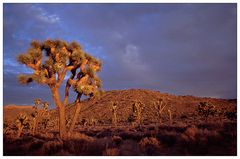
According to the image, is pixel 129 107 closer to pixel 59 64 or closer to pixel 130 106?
pixel 130 106

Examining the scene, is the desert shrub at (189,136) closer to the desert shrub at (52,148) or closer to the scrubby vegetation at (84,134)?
the scrubby vegetation at (84,134)

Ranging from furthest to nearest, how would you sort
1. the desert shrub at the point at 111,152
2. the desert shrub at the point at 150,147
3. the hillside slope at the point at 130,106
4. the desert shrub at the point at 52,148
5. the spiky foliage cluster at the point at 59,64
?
1. the hillside slope at the point at 130,106
2. the spiky foliage cluster at the point at 59,64
3. the desert shrub at the point at 52,148
4. the desert shrub at the point at 150,147
5. the desert shrub at the point at 111,152

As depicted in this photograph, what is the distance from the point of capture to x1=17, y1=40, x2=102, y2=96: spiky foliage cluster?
45.1 ft

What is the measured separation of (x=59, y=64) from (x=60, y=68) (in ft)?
0.99

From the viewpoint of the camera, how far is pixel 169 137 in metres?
11.8

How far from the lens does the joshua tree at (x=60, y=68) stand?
13.8 m

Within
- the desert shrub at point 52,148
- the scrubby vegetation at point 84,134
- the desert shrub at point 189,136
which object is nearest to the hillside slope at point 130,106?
the scrubby vegetation at point 84,134

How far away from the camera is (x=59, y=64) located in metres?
13.9

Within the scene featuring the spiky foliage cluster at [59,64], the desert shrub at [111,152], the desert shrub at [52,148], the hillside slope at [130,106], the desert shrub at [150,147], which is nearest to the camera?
the desert shrub at [111,152]

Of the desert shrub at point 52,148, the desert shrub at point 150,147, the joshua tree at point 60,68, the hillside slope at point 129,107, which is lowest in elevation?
the hillside slope at point 129,107

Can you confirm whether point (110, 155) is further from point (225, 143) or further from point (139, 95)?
point (139, 95)

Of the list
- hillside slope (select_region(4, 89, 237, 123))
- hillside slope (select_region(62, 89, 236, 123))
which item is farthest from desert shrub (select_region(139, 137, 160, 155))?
hillside slope (select_region(4, 89, 237, 123))

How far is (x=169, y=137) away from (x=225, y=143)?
2.87 meters

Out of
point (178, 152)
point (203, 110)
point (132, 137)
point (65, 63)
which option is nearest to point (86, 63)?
point (65, 63)
